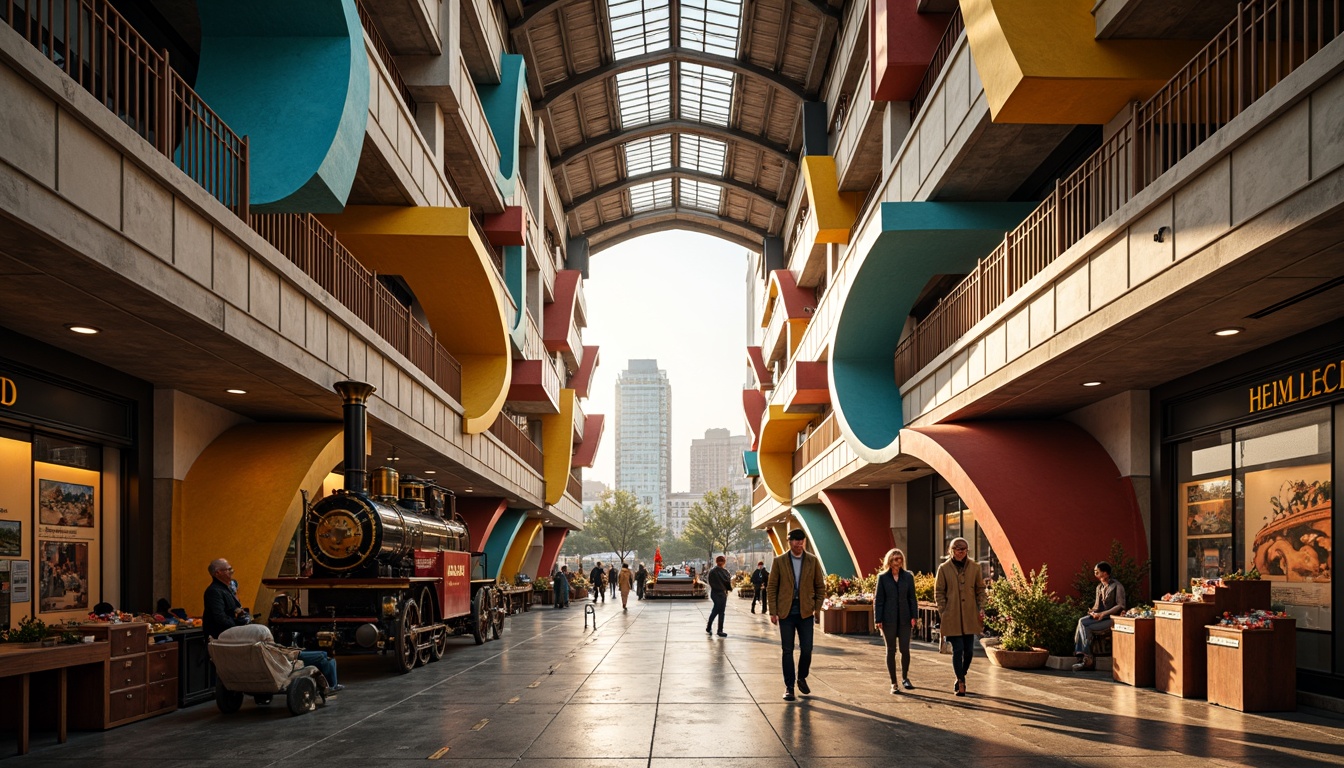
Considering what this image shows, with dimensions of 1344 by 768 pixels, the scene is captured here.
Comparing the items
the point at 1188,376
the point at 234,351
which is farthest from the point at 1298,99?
the point at 234,351

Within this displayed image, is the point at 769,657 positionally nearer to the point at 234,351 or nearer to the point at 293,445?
the point at 293,445

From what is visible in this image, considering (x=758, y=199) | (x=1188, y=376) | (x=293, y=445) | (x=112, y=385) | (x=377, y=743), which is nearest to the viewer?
(x=377, y=743)

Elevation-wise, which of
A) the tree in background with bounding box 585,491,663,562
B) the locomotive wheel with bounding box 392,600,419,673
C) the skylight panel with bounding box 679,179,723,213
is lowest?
the tree in background with bounding box 585,491,663,562

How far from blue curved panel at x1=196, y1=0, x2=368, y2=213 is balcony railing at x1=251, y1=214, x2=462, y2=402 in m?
0.77

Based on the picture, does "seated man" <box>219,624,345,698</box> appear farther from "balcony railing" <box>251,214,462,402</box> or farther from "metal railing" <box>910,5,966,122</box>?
"metal railing" <box>910,5,966,122</box>

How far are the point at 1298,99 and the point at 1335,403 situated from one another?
4.52 meters

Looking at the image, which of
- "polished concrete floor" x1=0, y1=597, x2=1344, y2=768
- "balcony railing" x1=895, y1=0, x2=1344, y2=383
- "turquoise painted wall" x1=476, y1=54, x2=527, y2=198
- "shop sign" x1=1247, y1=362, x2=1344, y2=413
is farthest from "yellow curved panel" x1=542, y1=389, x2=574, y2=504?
"shop sign" x1=1247, y1=362, x2=1344, y2=413

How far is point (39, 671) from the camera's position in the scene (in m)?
9.66

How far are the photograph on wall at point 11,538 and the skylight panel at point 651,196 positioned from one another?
39921 mm

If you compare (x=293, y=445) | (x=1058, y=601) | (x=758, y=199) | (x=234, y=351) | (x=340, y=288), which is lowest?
(x=1058, y=601)

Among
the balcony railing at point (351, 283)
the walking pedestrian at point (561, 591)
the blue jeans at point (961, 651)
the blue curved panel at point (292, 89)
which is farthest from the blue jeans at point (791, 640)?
the walking pedestrian at point (561, 591)

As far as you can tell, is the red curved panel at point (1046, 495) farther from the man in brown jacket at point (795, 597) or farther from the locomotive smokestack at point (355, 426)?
the locomotive smokestack at point (355, 426)

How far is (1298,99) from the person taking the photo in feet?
27.5

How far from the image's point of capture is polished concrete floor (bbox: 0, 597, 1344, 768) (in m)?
8.88
